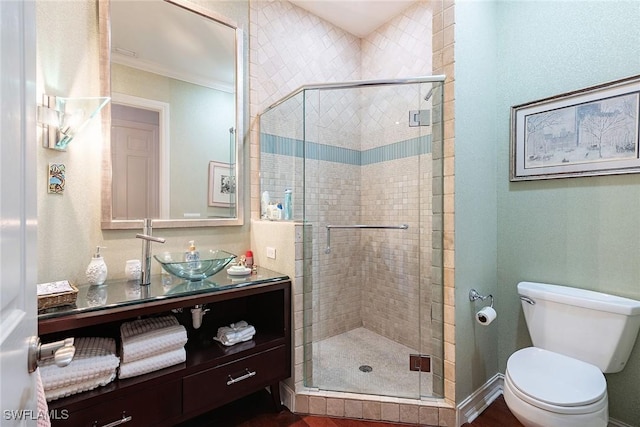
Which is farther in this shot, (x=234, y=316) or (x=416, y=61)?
(x=416, y=61)

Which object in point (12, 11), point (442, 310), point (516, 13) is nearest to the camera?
point (12, 11)

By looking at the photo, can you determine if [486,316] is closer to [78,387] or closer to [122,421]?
[122,421]

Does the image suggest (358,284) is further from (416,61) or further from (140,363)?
(416,61)

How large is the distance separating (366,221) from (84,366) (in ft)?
6.16

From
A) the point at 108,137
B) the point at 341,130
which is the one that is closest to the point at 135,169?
the point at 108,137

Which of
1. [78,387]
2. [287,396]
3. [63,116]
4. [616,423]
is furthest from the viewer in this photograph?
[287,396]

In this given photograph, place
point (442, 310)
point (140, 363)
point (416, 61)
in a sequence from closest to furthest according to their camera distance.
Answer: point (140, 363), point (442, 310), point (416, 61)

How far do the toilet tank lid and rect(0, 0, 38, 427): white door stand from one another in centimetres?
219

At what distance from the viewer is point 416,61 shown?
2.53m

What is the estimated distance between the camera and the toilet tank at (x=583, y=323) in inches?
57.6

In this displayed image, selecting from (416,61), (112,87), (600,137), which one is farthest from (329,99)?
(600,137)

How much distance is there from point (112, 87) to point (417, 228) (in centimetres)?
207

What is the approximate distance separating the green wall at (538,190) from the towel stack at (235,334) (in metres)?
1.23

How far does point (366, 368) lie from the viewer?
2031 mm
